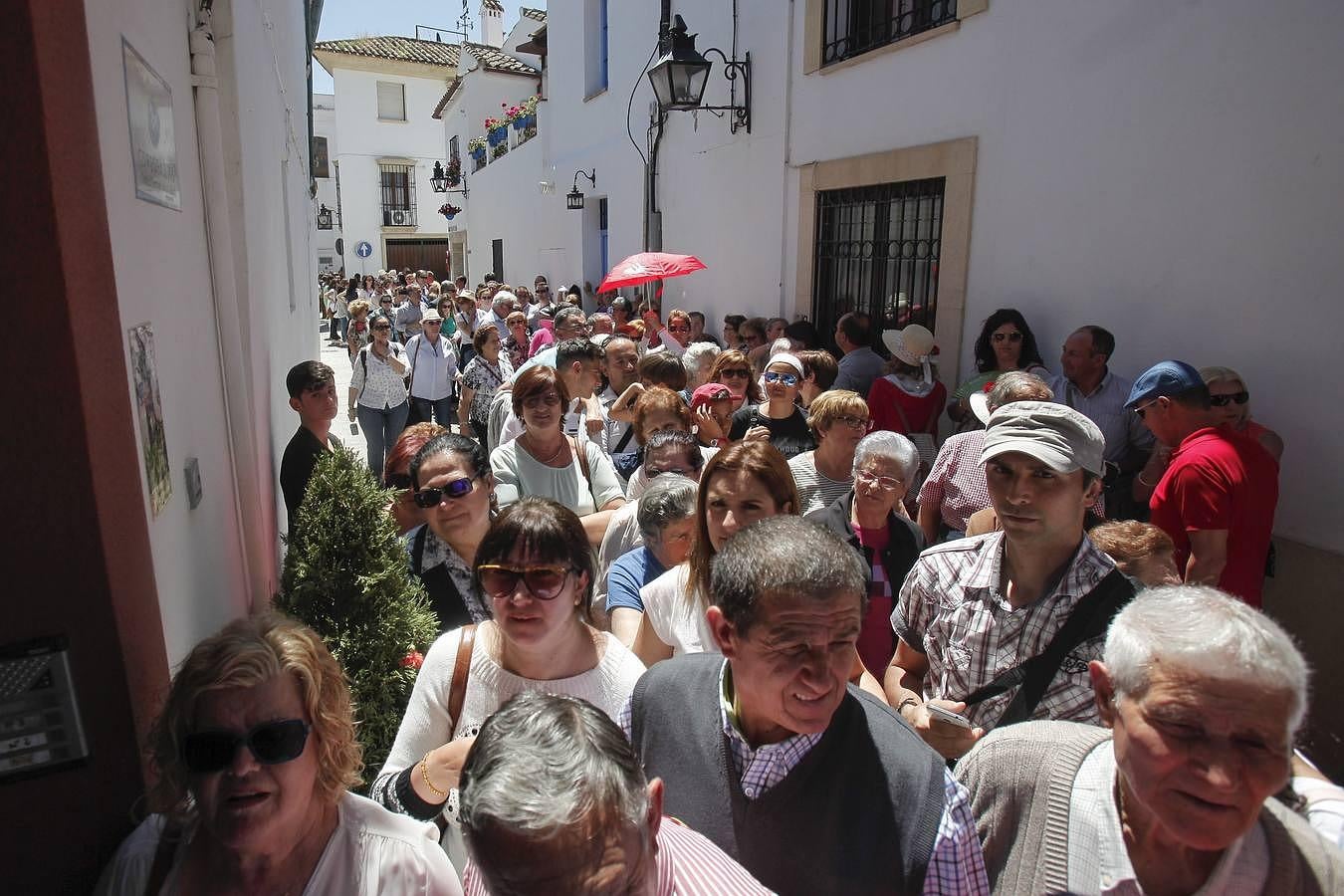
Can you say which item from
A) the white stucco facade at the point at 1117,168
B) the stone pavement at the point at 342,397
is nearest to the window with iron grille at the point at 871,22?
the white stucco facade at the point at 1117,168

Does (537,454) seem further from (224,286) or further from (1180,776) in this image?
(1180,776)

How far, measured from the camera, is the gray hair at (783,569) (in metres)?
1.65

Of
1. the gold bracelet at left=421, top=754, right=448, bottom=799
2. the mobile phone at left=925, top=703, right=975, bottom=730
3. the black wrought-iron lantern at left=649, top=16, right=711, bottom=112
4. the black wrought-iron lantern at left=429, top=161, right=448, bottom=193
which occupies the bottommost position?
the gold bracelet at left=421, top=754, right=448, bottom=799

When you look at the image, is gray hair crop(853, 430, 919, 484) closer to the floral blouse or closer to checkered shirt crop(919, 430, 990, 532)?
checkered shirt crop(919, 430, 990, 532)

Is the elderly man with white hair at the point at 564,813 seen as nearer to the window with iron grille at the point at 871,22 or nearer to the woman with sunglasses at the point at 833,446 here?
the woman with sunglasses at the point at 833,446

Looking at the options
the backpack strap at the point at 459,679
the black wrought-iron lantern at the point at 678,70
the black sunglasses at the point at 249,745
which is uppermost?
the black wrought-iron lantern at the point at 678,70

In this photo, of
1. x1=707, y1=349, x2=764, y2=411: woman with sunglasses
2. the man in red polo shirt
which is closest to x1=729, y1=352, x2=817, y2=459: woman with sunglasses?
x1=707, y1=349, x2=764, y2=411: woman with sunglasses

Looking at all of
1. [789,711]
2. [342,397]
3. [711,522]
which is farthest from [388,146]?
[789,711]

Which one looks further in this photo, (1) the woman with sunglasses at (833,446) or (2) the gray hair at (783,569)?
(1) the woman with sunglasses at (833,446)

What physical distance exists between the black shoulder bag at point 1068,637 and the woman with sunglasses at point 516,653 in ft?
3.30

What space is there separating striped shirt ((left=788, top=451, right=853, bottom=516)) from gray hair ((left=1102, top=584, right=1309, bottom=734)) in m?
2.43

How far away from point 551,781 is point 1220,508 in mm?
3360

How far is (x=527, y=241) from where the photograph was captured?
66.7 ft

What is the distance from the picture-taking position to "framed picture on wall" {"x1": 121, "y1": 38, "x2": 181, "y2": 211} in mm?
2346
